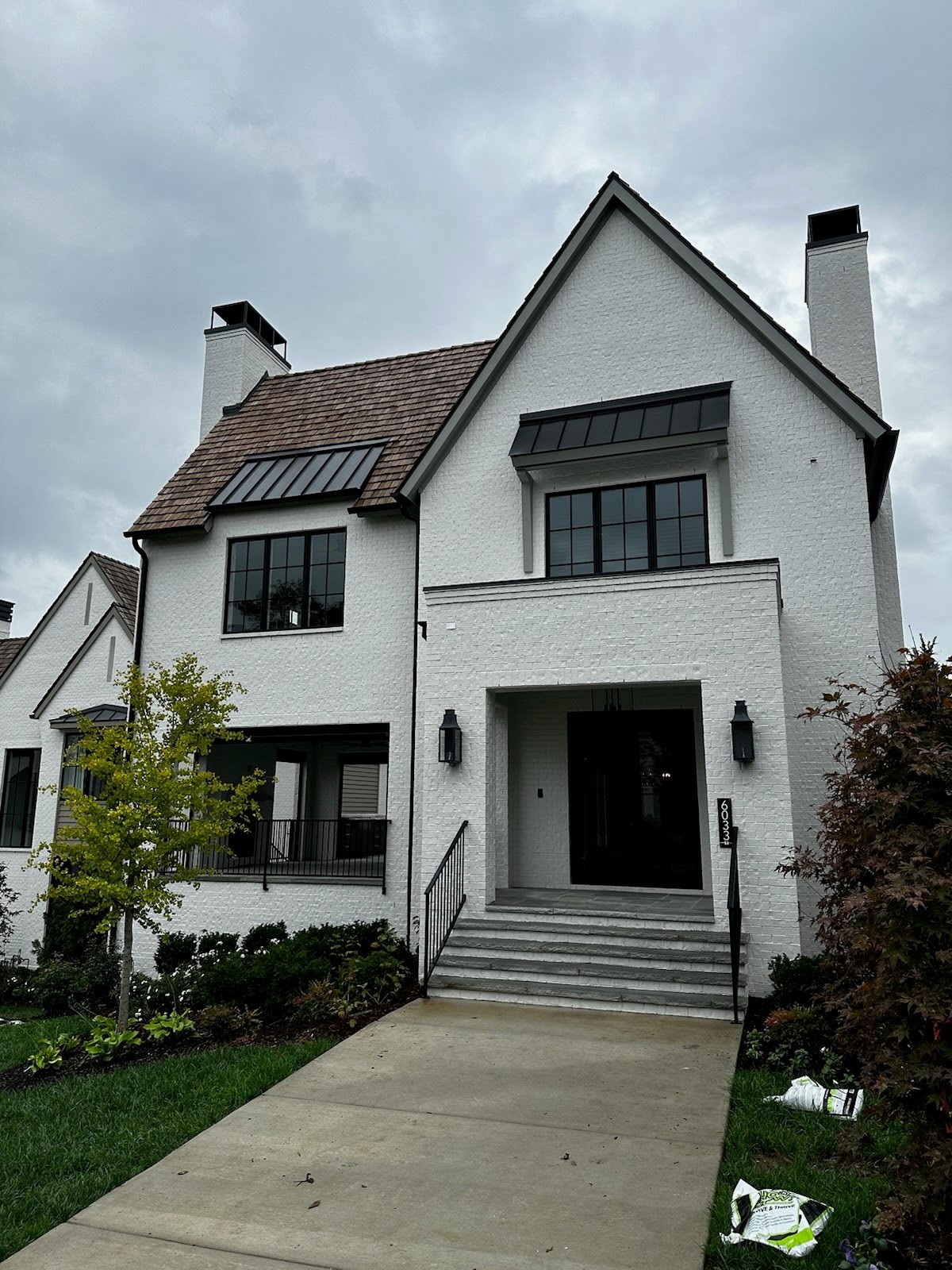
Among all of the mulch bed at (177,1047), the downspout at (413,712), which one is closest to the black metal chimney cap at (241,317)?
the downspout at (413,712)

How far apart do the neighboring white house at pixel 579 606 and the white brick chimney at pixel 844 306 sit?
0.15 feet

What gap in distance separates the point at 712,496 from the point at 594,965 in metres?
6.55

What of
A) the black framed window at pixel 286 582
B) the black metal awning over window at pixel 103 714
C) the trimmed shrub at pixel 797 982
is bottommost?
the trimmed shrub at pixel 797 982

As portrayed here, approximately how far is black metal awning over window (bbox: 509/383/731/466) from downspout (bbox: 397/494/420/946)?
6.88 feet

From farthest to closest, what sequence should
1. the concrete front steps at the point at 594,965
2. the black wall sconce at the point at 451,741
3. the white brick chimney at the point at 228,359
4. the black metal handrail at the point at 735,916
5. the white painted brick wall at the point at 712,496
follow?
the white brick chimney at the point at 228,359, the black wall sconce at the point at 451,741, the white painted brick wall at the point at 712,496, the concrete front steps at the point at 594,965, the black metal handrail at the point at 735,916

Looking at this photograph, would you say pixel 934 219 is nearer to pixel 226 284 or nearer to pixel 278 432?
pixel 278 432

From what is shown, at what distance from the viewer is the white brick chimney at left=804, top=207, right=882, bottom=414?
13.1 metres

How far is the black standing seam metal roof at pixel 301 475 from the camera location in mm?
14891

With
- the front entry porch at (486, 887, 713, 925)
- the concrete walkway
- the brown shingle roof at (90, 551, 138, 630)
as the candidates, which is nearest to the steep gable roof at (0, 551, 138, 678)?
the brown shingle roof at (90, 551, 138, 630)

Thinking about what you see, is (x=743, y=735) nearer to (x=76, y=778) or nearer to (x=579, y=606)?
(x=579, y=606)

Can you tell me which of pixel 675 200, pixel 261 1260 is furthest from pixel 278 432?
pixel 261 1260

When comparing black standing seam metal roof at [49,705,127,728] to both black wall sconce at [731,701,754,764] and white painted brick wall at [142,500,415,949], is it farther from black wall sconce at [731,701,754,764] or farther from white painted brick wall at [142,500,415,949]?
black wall sconce at [731,701,754,764]

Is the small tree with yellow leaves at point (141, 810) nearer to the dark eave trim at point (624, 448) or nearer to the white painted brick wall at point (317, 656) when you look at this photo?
the white painted brick wall at point (317, 656)

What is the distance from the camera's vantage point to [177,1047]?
8445mm
